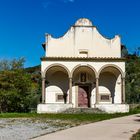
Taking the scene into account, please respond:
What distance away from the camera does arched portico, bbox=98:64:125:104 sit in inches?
1395

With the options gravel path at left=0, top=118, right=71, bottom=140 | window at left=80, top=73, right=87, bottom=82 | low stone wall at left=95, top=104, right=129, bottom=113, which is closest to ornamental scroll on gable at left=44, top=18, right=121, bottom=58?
window at left=80, top=73, right=87, bottom=82

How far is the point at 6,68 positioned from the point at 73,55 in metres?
7.60

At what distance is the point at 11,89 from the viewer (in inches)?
1323

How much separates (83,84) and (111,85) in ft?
9.30

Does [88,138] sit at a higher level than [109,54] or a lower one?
lower

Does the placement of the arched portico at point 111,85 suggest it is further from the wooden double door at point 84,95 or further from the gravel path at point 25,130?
the gravel path at point 25,130

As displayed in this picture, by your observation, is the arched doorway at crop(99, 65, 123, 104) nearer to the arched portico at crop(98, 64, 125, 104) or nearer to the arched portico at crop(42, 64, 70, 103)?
the arched portico at crop(98, 64, 125, 104)

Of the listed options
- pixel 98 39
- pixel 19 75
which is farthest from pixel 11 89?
pixel 98 39

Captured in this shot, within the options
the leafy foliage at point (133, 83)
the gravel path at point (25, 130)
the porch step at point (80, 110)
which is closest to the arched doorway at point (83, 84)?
the porch step at point (80, 110)

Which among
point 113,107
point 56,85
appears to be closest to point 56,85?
point 56,85

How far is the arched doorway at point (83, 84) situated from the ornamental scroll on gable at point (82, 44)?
190cm

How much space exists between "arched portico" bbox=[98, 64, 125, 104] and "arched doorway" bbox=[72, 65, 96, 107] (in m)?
1.01

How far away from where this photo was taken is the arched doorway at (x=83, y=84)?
117 feet

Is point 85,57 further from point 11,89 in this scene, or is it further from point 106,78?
point 11,89
